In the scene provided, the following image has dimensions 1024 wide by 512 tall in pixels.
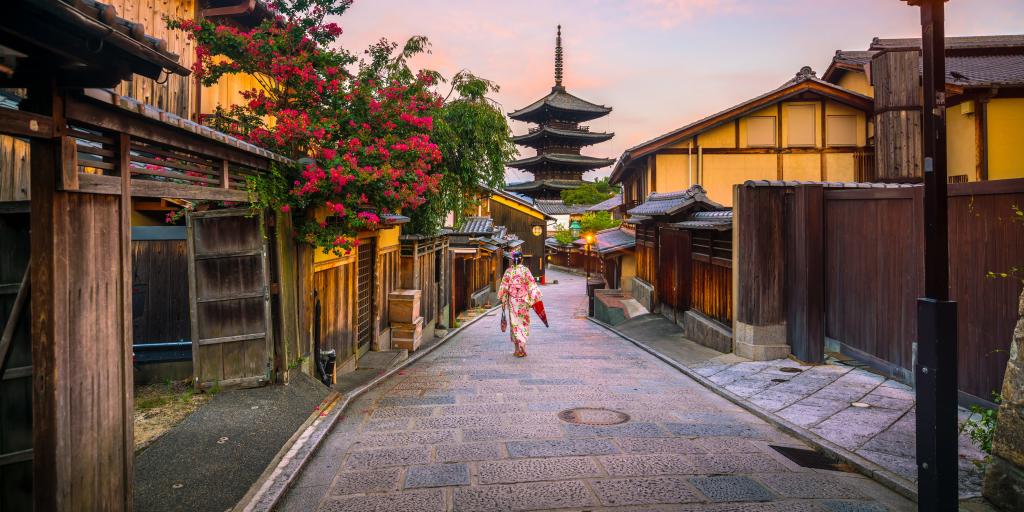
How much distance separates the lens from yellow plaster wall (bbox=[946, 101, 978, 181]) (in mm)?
14906

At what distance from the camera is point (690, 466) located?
17.7ft

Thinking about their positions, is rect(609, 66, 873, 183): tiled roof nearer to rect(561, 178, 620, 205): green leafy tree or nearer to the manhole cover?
the manhole cover

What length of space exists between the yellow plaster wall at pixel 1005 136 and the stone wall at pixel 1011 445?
13.2m

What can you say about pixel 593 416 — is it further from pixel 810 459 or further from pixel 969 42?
pixel 969 42

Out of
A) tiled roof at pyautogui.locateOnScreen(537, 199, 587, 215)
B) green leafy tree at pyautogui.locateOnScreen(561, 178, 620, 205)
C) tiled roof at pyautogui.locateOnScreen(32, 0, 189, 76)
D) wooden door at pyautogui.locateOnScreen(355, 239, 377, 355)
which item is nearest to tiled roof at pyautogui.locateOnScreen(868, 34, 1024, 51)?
wooden door at pyautogui.locateOnScreen(355, 239, 377, 355)

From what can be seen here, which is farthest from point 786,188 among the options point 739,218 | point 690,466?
point 690,466

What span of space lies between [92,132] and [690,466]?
5.41m

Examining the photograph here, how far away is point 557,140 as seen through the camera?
56.1 metres

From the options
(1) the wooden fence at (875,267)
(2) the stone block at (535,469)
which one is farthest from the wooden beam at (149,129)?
(1) the wooden fence at (875,267)

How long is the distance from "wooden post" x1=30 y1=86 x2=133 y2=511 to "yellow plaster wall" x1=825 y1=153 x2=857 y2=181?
21.0 metres

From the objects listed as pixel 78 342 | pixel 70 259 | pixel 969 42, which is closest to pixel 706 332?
pixel 78 342

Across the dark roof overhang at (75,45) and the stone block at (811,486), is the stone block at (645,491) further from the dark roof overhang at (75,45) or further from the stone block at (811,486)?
the dark roof overhang at (75,45)

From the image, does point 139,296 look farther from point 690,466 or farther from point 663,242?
point 663,242

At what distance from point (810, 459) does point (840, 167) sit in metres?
17.2
